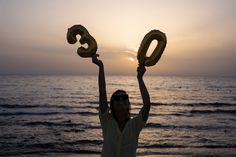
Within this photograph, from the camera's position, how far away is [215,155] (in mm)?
13055

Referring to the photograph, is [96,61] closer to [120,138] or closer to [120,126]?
[120,126]

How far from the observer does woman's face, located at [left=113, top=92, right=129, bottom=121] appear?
3.41 meters

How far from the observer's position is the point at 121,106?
3.42 m

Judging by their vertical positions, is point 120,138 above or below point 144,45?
below

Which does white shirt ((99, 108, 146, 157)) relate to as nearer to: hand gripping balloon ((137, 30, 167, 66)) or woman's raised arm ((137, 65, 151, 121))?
woman's raised arm ((137, 65, 151, 121))

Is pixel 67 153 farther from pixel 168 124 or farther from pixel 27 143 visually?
pixel 168 124

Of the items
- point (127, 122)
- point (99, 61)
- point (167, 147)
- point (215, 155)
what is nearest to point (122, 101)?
point (127, 122)

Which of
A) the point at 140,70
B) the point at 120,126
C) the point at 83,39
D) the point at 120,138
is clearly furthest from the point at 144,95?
the point at 83,39

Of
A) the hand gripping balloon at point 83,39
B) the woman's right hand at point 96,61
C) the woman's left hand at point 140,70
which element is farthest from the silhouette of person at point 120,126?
the hand gripping balloon at point 83,39

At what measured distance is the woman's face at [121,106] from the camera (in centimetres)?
341

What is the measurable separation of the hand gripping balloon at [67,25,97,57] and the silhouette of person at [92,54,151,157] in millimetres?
451

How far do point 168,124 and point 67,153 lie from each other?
429 inches

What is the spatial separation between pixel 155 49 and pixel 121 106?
73 cm

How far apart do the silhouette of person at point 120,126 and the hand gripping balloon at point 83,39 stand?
0.45 metres
